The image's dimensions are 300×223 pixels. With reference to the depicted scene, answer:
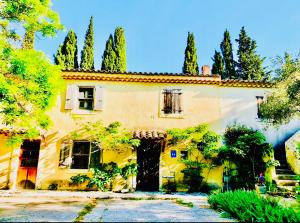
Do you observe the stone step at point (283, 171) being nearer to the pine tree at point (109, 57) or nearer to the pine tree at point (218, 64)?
the pine tree at point (218, 64)

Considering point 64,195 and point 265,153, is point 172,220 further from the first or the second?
point 265,153

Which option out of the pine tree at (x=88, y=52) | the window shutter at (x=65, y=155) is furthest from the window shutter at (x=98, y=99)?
the pine tree at (x=88, y=52)

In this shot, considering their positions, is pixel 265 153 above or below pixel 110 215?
above

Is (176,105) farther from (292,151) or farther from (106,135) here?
(292,151)

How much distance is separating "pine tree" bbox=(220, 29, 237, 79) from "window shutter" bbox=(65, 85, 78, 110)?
1842cm

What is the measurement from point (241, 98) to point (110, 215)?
11313 mm

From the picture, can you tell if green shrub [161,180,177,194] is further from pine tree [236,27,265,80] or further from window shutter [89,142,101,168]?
pine tree [236,27,265,80]

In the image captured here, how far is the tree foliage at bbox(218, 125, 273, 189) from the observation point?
13.5m

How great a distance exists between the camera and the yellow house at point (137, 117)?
1390 centimetres

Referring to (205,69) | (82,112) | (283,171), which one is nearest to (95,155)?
(82,112)

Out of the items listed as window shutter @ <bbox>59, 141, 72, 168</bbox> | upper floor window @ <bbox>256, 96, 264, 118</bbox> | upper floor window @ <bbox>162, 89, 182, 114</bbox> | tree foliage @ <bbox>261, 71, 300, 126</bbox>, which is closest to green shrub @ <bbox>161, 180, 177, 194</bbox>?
upper floor window @ <bbox>162, 89, 182, 114</bbox>

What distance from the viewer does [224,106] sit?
1559cm

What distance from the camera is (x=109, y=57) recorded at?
95.7 feet

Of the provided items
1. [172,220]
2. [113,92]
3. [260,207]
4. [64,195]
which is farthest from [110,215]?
[113,92]
